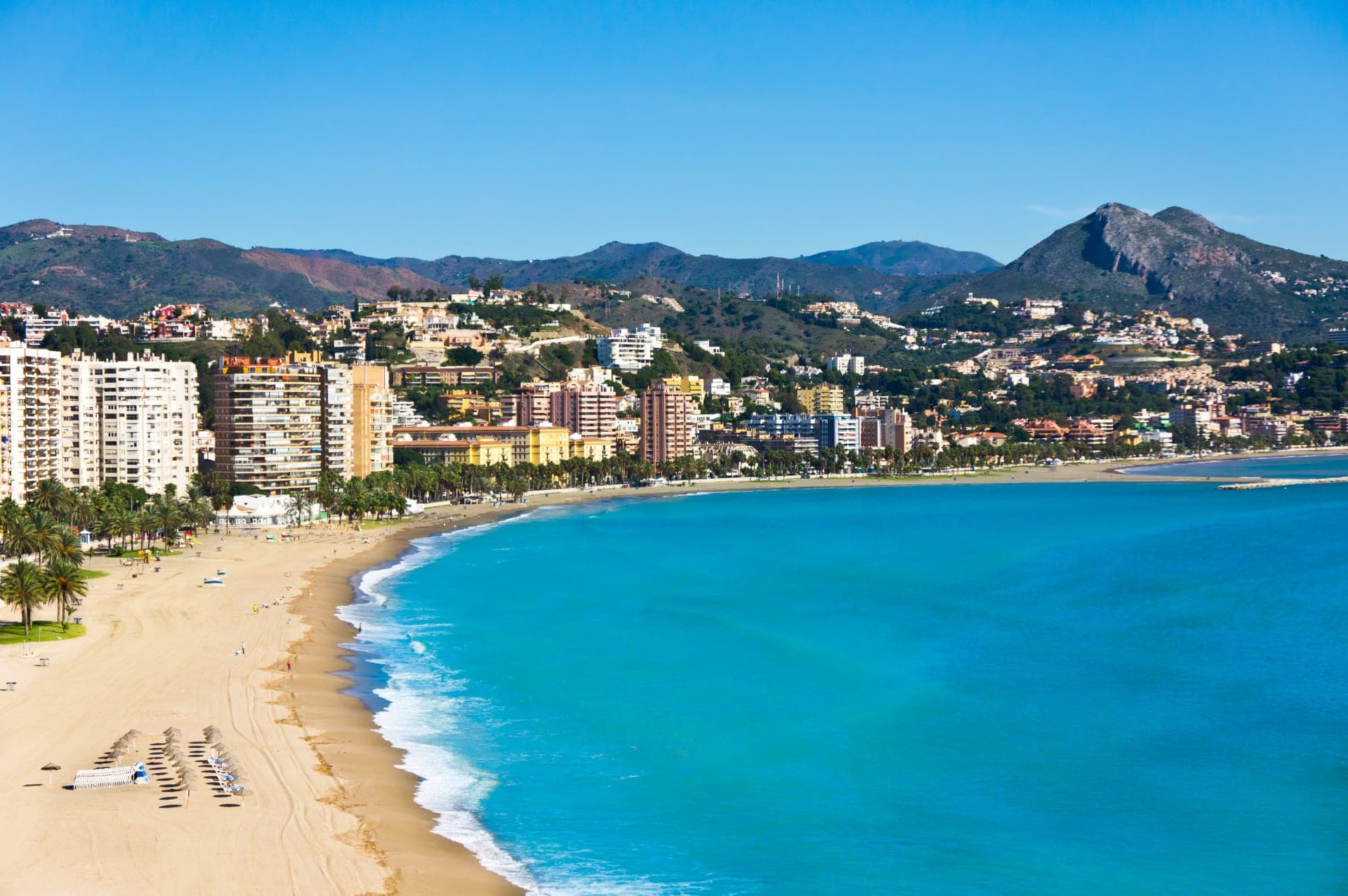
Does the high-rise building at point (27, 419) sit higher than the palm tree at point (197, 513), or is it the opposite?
the high-rise building at point (27, 419)

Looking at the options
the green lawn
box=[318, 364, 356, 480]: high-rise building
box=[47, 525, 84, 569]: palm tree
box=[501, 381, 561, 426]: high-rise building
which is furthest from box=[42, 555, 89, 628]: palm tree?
box=[501, 381, 561, 426]: high-rise building

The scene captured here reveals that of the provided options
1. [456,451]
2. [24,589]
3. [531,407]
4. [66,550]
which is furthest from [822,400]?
[24,589]

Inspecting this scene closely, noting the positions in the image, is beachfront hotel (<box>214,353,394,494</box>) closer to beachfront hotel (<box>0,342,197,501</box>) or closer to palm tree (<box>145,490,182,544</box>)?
beachfront hotel (<box>0,342,197,501</box>)

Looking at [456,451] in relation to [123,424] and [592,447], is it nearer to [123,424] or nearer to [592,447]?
[592,447]

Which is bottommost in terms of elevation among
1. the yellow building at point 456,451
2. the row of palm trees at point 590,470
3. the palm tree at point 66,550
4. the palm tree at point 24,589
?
the palm tree at point 24,589

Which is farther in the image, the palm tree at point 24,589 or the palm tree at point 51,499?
the palm tree at point 51,499

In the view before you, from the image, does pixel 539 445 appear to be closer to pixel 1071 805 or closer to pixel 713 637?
pixel 713 637

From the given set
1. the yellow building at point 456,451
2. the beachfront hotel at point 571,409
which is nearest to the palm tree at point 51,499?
the yellow building at point 456,451

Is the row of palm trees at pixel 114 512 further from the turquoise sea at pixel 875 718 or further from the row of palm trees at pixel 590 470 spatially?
the turquoise sea at pixel 875 718
